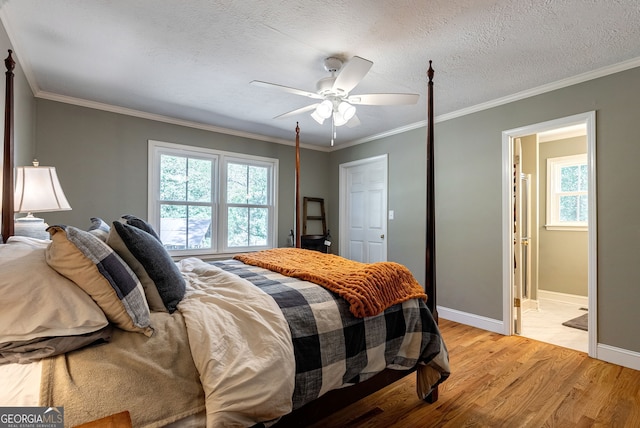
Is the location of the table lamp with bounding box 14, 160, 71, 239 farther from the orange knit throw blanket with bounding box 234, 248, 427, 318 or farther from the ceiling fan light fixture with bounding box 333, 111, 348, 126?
the ceiling fan light fixture with bounding box 333, 111, 348, 126

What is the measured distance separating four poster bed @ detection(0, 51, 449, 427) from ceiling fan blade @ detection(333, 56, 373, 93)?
126 cm

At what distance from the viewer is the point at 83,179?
3328mm

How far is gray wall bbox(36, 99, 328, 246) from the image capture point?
10.4 feet

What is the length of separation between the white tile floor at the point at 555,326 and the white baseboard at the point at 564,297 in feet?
0.21

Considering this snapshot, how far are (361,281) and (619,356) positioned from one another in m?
2.44

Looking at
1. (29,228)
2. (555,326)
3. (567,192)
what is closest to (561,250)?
(567,192)

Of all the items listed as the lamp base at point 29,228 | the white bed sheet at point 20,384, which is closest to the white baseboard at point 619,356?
the white bed sheet at point 20,384

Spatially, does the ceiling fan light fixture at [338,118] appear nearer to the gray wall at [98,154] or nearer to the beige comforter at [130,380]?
the beige comforter at [130,380]

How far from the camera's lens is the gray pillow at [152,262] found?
1.29 metres

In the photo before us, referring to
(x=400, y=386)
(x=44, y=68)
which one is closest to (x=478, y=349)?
(x=400, y=386)

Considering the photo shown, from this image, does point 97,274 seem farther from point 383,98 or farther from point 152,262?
point 383,98

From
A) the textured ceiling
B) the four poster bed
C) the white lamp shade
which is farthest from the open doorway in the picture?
the white lamp shade

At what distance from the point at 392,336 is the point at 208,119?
3.38 meters

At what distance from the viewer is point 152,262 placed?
1.31 metres
